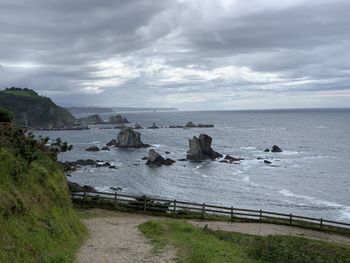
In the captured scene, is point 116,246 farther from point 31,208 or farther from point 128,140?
point 128,140

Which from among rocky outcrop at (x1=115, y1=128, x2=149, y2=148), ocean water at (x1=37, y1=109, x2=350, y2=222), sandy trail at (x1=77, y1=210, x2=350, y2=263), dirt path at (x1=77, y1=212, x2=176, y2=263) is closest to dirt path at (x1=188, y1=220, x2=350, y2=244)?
sandy trail at (x1=77, y1=210, x2=350, y2=263)

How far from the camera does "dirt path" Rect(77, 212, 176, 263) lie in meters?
16.5

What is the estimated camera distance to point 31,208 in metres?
17.4

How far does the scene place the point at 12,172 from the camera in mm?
18000

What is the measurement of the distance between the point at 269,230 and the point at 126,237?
13251mm

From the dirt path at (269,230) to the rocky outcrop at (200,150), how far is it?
70.7 m

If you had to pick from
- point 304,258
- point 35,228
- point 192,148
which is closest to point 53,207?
point 35,228

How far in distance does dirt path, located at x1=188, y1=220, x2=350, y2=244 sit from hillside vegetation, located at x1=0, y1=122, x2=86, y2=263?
37.5 feet

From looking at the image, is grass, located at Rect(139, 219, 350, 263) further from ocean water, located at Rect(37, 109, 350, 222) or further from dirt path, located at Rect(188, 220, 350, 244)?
ocean water, located at Rect(37, 109, 350, 222)

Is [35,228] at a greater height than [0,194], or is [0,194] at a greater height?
[0,194]

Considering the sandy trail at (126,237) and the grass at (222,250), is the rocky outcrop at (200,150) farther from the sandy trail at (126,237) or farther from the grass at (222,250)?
the grass at (222,250)

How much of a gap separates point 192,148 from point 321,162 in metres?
31.9

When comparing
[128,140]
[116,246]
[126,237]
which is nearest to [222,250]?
[116,246]

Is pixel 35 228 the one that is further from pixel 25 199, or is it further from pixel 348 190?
pixel 348 190
